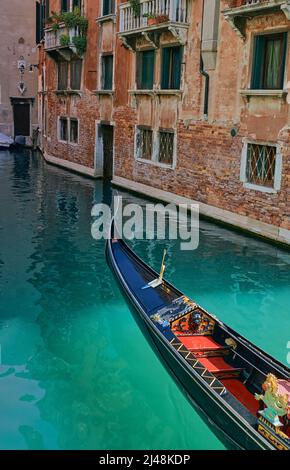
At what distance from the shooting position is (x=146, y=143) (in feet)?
49.0

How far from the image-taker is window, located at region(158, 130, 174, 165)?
13.7 m

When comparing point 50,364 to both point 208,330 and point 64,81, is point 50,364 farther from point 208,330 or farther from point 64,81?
point 64,81

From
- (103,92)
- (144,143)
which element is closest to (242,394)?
(144,143)

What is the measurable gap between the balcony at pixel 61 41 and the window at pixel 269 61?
891 cm

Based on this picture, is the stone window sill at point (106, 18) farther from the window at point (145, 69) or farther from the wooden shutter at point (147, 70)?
the wooden shutter at point (147, 70)

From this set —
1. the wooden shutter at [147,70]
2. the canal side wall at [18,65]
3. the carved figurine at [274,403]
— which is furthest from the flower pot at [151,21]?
the canal side wall at [18,65]

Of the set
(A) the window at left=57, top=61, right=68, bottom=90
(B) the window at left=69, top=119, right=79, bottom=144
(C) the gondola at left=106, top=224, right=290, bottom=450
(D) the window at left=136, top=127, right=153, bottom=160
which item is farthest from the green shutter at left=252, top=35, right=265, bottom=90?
(A) the window at left=57, top=61, right=68, bottom=90

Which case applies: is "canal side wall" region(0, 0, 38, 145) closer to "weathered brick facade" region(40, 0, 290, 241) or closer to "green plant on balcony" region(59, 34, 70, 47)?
"green plant on balcony" region(59, 34, 70, 47)

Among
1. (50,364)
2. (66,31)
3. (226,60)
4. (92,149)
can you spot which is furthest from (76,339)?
(66,31)

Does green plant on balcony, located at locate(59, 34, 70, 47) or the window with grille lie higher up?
green plant on balcony, located at locate(59, 34, 70, 47)

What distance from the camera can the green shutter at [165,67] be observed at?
13358mm

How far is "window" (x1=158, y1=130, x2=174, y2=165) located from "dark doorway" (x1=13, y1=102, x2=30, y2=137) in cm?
1549

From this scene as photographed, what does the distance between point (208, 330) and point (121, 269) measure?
2.17 metres

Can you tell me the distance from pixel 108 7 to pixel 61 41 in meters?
2.72
